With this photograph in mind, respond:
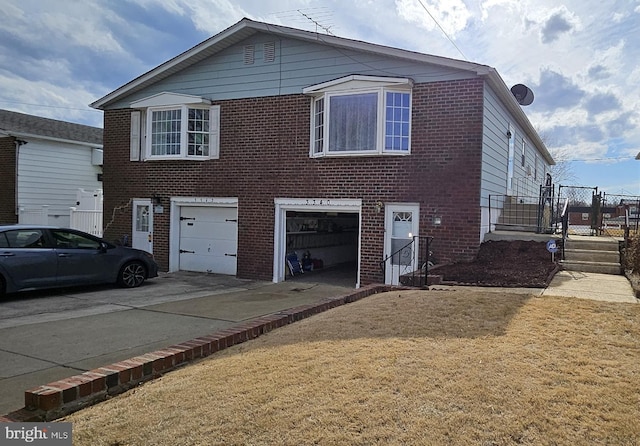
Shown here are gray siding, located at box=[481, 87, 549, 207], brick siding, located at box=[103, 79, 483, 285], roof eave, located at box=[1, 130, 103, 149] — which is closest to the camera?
brick siding, located at box=[103, 79, 483, 285]

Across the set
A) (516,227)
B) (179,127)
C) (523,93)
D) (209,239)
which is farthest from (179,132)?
(523,93)

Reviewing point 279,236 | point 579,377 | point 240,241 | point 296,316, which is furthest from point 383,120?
point 579,377

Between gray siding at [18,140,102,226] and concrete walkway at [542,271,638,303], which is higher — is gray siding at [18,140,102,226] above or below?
above

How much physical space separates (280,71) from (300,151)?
220cm

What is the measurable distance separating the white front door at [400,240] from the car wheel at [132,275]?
566 centimetres

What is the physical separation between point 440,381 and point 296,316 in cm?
307

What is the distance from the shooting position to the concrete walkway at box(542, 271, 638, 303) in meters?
7.07

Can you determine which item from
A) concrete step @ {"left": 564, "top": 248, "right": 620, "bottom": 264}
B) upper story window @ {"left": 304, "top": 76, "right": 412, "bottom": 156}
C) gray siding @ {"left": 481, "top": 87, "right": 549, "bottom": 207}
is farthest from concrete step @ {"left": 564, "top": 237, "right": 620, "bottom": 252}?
upper story window @ {"left": 304, "top": 76, "right": 412, "bottom": 156}

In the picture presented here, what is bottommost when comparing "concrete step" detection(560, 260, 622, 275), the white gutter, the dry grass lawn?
the dry grass lawn

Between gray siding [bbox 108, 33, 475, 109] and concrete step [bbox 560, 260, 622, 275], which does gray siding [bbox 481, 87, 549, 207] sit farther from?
concrete step [bbox 560, 260, 622, 275]

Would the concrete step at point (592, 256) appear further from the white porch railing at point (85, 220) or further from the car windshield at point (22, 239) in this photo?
the white porch railing at point (85, 220)

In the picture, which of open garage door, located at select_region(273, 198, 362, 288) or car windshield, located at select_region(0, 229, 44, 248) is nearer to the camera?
car windshield, located at select_region(0, 229, 44, 248)

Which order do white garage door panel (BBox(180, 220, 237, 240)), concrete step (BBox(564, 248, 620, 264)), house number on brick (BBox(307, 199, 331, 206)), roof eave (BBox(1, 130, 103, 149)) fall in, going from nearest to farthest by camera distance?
1. concrete step (BBox(564, 248, 620, 264))
2. house number on brick (BBox(307, 199, 331, 206))
3. white garage door panel (BBox(180, 220, 237, 240))
4. roof eave (BBox(1, 130, 103, 149))

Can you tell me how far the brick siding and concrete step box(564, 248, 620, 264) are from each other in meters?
2.04
